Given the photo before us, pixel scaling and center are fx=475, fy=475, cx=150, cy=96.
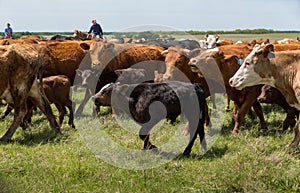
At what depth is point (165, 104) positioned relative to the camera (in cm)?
673

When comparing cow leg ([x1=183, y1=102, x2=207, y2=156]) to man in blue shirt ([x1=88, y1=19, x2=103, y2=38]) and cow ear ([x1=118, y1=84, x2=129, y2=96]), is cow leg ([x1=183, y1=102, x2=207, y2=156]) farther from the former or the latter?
man in blue shirt ([x1=88, y1=19, x2=103, y2=38])

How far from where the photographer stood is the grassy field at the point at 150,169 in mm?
5156

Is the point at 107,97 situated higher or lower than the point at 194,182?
higher

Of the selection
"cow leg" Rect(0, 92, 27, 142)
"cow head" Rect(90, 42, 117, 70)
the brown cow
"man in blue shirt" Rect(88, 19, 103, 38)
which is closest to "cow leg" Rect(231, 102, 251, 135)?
the brown cow

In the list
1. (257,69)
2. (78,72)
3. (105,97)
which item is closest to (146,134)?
(105,97)

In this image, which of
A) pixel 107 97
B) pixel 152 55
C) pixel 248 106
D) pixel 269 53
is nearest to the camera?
pixel 269 53

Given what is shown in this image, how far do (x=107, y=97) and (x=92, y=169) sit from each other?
2.01 m

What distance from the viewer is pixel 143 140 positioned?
264 inches

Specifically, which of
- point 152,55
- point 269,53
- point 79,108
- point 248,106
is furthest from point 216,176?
point 152,55

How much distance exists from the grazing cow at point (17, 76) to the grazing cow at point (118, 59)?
2.44 meters

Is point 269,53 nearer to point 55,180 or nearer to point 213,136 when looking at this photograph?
point 213,136

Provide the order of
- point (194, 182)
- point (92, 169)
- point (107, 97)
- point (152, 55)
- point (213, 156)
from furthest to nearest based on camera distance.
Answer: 1. point (152, 55)
2. point (107, 97)
3. point (213, 156)
4. point (92, 169)
5. point (194, 182)

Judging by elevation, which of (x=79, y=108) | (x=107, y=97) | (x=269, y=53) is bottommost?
(x=79, y=108)

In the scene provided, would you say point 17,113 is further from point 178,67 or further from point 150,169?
point 178,67
